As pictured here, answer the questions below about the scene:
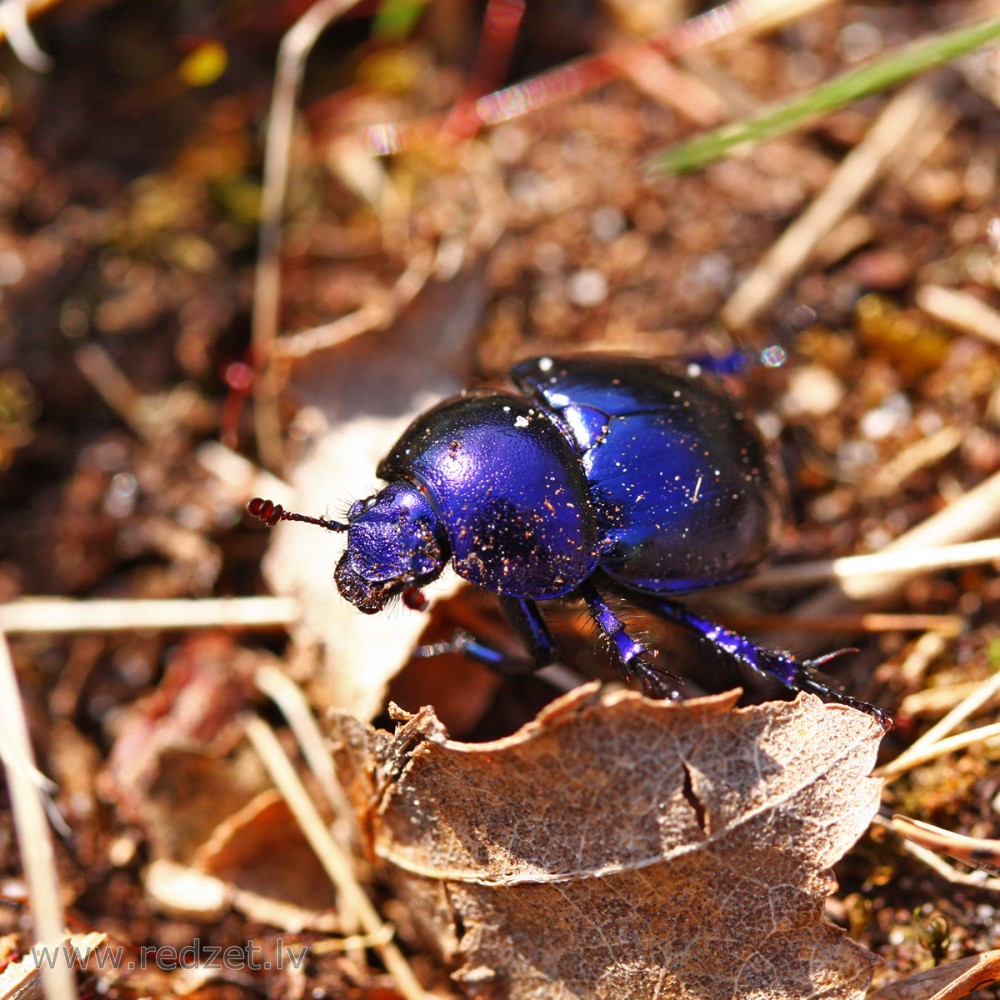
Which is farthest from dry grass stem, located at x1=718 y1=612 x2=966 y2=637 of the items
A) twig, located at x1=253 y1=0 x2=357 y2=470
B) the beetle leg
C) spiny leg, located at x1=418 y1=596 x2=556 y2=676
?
twig, located at x1=253 y1=0 x2=357 y2=470

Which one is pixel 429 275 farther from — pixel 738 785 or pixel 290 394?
pixel 738 785

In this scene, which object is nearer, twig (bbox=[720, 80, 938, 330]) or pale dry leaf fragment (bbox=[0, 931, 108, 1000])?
pale dry leaf fragment (bbox=[0, 931, 108, 1000])

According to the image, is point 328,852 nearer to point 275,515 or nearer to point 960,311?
point 275,515

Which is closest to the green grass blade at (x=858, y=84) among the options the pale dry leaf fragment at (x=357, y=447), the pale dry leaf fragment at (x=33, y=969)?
the pale dry leaf fragment at (x=357, y=447)

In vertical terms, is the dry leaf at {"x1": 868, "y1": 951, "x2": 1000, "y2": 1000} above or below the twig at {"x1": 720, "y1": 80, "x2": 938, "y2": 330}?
below

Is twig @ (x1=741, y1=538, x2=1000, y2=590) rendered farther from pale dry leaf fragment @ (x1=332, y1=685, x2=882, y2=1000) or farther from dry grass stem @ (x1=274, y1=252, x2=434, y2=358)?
dry grass stem @ (x1=274, y1=252, x2=434, y2=358)

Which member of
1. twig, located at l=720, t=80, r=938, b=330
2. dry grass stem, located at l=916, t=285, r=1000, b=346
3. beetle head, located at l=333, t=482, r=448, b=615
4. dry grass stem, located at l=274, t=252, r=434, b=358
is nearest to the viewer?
beetle head, located at l=333, t=482, r=448, b=615

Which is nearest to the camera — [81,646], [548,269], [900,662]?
[900,662]

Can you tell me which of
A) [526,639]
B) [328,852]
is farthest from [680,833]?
[328,852]

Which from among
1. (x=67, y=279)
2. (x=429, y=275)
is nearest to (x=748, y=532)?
(x=429, y=275)
